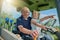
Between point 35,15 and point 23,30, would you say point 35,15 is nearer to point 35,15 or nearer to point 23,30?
point 35,15

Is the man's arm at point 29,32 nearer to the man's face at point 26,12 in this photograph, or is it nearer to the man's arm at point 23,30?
the man's arm at point 23,30

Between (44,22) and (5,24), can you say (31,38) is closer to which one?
(44,22)

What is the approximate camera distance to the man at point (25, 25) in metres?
1.29

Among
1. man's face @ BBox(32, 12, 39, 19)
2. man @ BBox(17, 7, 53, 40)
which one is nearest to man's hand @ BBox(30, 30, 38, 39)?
man @ BBox(17, 7, 53, 40)

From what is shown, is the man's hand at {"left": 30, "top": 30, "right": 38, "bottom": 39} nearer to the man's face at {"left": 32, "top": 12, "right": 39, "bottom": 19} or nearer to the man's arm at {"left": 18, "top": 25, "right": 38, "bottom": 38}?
the man's arm at {"left": 18, "top": 25, "right": 38, "bottom": 38}

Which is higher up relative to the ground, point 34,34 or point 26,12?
point 26,12

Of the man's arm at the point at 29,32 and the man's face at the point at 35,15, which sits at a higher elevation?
the man's face at the point at 35,15

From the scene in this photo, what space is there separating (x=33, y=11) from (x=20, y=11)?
0.13 meters

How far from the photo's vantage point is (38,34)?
1282mm

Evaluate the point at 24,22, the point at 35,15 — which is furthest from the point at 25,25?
the point at 35,15

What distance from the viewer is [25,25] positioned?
1312mm

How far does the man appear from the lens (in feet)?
4.23

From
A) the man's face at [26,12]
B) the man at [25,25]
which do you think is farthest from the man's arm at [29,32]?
the man's face at [26,12]

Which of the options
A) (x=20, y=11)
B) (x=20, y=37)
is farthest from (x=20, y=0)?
(x=20, y=37)
